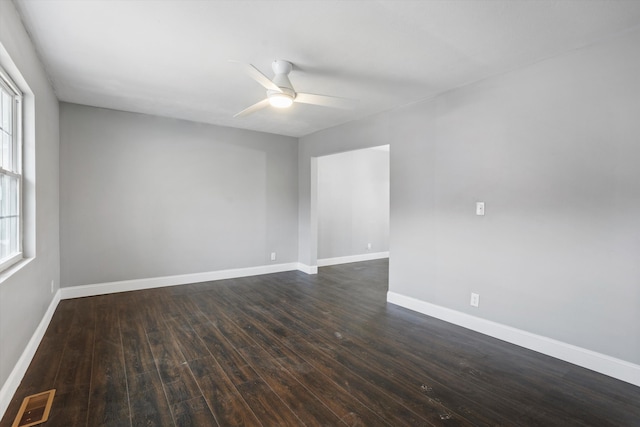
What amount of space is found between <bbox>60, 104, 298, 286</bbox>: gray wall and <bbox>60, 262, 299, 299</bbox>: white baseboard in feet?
0.24

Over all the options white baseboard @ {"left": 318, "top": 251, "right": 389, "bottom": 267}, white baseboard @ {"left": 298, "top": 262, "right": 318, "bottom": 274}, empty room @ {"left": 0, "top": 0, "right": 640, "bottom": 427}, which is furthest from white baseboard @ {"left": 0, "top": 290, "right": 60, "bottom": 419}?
white baseboard @ {"left": 318, "top": 251, "right": 389, "bottom": 267}

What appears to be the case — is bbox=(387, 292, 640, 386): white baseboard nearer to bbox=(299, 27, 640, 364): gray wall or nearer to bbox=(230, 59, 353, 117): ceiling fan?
bbox=(299, 27, 640, 364): gray wall

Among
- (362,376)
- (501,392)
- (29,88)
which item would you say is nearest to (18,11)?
(29,88)

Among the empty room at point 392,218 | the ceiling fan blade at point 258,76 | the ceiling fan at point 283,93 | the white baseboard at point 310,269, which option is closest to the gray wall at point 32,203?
the empty room at point 392,218

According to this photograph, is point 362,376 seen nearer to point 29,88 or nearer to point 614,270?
point 614,270

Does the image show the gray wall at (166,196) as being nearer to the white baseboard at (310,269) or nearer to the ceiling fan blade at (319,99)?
the white baseboard at (310,269)

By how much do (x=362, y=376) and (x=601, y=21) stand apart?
9.82 ft

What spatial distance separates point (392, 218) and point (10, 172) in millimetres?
3757

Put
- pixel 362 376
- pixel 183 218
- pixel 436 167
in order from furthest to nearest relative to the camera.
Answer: pixel 183 218, pixel 436 167, pixel 362 376

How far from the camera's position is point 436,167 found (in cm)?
360

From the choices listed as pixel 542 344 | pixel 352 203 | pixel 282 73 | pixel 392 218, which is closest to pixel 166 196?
pixel 282 73

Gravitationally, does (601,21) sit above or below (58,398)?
above

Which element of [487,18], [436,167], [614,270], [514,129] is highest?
[487,18]

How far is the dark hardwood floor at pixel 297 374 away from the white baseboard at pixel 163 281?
50 cm
